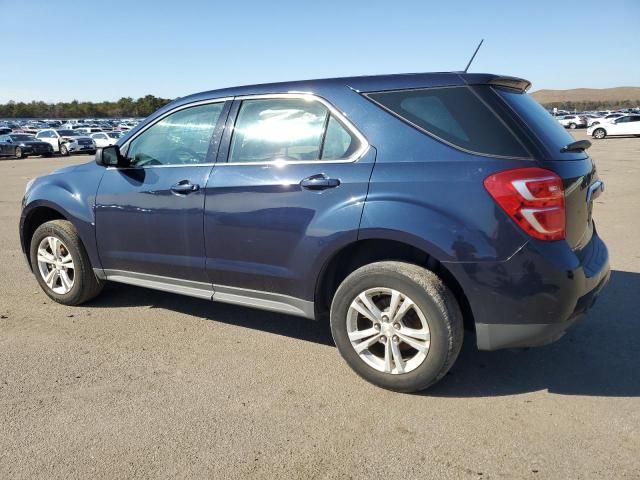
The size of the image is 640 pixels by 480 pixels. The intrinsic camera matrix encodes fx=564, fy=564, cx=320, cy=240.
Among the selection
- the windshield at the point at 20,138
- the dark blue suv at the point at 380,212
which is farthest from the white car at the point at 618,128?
the dark blue suv at the point at 380,212

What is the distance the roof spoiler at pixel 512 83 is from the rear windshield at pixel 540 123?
43 mm

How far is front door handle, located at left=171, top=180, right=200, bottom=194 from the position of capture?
3.97m

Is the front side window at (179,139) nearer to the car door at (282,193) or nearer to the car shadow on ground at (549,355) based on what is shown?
the car door at (282,193)

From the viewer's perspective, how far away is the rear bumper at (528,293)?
296 cm

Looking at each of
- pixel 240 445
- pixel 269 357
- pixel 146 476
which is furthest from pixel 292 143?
pixel 146 476

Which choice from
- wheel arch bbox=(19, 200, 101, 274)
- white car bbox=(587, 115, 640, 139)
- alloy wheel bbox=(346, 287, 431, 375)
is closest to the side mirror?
wheel arch bbox=(19, 200, 101, 274)

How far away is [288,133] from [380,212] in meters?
0.92

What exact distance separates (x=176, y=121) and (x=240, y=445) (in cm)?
256

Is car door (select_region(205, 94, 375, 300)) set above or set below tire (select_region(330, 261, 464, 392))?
above

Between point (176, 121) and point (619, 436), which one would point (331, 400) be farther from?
point (176, 121)

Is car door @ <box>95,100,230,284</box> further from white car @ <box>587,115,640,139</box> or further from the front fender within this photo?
white car @ <box>587,115,640,139</box>

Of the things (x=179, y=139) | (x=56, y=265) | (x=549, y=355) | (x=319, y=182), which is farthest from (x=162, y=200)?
(x=549, y=355)

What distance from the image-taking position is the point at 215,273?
157 inches

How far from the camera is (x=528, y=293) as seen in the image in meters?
2.98
